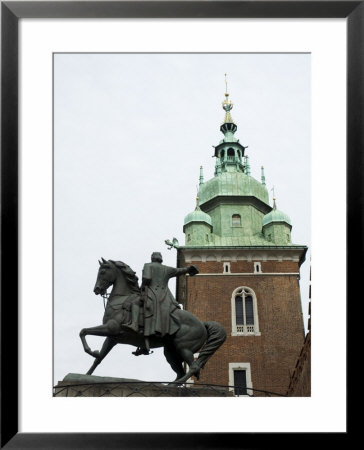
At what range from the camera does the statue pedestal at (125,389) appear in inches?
492

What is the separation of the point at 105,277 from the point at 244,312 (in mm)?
30642

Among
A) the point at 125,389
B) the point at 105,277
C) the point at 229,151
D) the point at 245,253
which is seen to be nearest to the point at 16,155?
the point at 125,389

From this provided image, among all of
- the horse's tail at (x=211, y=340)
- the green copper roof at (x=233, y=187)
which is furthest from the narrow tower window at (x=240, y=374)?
the horse's tail at (x=211, y=340)

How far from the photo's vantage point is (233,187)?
1981 inches

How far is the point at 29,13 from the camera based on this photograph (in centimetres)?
1006

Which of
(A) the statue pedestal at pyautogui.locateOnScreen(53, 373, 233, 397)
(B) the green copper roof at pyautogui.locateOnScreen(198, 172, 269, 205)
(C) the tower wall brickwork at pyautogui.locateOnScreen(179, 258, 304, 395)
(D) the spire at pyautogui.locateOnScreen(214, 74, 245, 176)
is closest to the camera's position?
(A) the statue pedestal at pyautogui.locateOnScreen(53, 373, 233, 397)

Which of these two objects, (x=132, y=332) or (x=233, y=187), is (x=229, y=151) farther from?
(x=132, y=332)

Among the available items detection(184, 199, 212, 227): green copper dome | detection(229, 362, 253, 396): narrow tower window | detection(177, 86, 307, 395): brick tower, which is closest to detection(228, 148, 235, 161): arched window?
detection(177, 86, 307, 395): brick tower

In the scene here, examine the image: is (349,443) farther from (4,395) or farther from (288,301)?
(288,301)

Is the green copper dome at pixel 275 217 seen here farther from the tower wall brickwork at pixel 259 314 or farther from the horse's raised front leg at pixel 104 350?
the horse's raised front leg at pixel 104 350

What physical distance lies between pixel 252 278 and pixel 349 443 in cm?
3572

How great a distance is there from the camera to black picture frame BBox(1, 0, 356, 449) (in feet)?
30.3

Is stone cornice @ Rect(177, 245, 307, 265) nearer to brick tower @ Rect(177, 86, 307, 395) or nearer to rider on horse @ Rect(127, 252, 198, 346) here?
brick tower @ Rect(177, 86, 307, 395)

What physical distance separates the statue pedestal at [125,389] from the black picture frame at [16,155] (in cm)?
302
